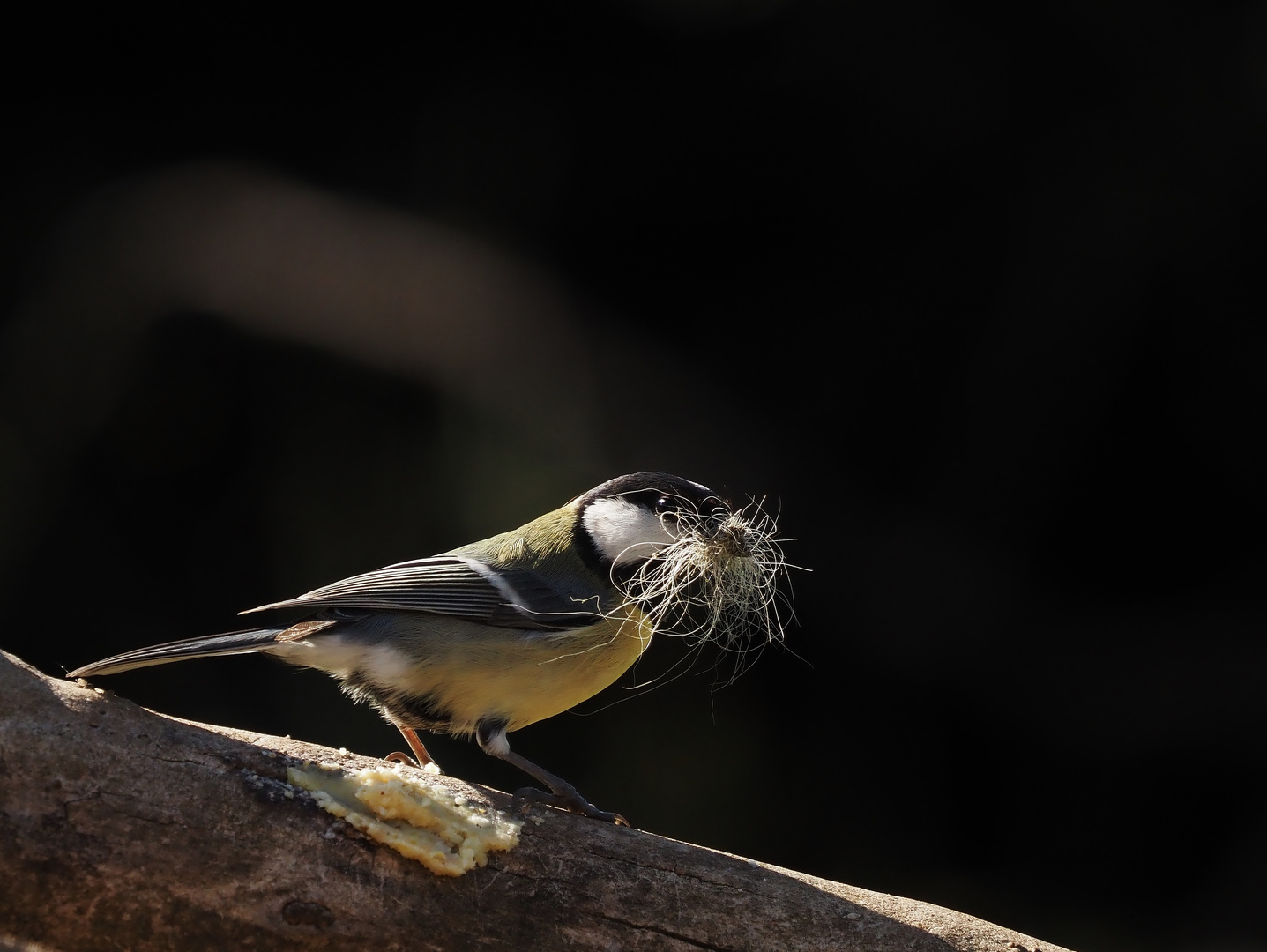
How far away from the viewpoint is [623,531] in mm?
1755

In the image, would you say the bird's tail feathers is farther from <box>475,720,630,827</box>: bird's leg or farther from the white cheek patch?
the white cheek patch

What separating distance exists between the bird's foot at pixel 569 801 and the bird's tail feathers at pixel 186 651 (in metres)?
0.47

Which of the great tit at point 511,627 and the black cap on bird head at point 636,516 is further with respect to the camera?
the black cap on bird head at point 636,516

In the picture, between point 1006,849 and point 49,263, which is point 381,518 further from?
point 1006,849

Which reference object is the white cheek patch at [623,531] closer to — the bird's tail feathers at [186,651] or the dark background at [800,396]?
the bird's tail feathers at [186,651]

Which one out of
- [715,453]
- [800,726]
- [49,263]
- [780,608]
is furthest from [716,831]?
[49,263]

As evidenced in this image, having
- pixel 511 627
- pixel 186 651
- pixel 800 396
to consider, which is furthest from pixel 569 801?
pixel 800 396

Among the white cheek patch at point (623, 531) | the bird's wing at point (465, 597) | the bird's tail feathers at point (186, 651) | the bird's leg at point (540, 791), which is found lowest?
the bird's leg at point (540, 791)

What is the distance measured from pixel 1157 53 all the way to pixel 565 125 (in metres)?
1.76

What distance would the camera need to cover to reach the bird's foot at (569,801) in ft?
4.64

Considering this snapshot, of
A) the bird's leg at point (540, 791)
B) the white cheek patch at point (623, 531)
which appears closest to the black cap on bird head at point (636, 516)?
the white cheek patch at point (623, 531)

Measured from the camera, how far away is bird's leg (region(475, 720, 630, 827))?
143 cm

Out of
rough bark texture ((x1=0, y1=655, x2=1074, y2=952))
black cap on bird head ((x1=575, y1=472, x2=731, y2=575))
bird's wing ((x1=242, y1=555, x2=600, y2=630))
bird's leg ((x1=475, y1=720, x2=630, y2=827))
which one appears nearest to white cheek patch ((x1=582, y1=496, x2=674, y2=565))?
black cap on bird head ((x1=575, y1=472, x2=731, y2=575))

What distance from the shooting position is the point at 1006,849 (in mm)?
2812
